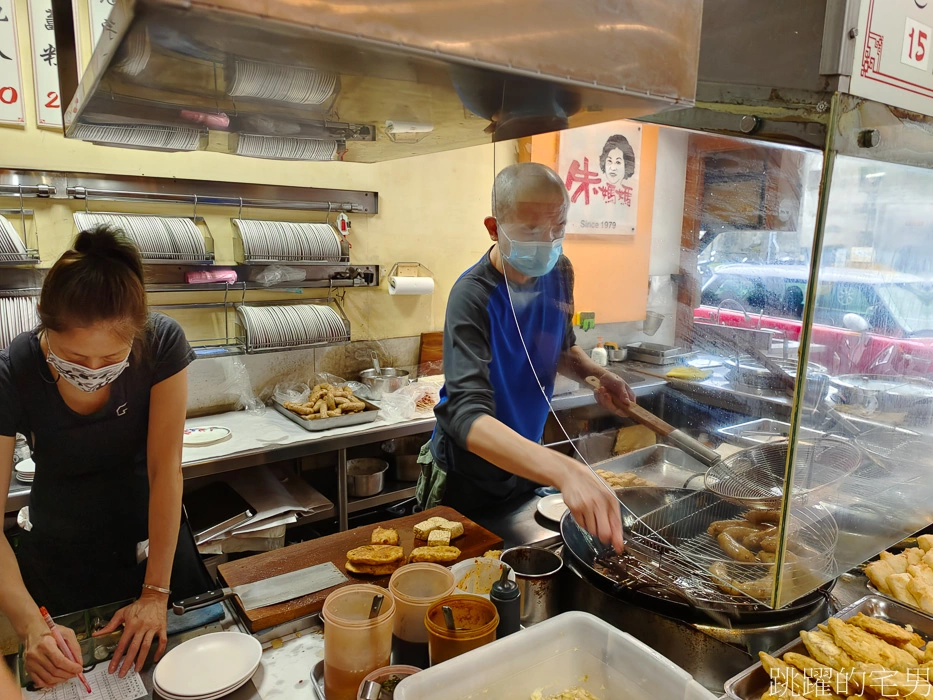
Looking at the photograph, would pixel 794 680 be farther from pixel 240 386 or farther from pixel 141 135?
pixel 240 386

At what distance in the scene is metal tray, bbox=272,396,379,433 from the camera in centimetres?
291

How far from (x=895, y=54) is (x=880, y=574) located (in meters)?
1.09

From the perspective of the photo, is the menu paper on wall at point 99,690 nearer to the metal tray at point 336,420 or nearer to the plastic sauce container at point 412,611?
the plastic sauce container at point 412,611

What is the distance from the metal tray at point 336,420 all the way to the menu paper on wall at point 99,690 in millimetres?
1802

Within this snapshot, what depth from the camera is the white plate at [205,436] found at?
269cm

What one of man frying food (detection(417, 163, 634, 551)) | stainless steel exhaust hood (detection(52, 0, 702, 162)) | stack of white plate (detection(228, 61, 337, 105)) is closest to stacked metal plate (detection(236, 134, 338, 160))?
stainless steel exhaust hood (detection(52, 0, 702, 162))

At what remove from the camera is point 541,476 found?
1.39 metres

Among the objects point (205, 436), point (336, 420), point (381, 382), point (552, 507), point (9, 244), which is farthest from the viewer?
point (381, 382)

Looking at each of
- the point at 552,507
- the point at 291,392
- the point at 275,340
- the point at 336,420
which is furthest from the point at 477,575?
the point at 291,392

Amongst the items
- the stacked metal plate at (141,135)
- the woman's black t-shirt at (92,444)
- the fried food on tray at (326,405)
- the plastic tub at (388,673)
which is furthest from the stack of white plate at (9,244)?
the plastic tub at (388,673)

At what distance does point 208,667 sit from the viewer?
112 centimetres

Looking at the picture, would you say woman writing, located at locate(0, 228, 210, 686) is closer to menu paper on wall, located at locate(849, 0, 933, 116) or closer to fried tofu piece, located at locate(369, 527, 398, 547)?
fried tofu piece, located at locate(369, 527, 398, 547)

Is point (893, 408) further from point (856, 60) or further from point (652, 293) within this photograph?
point (856, 60)

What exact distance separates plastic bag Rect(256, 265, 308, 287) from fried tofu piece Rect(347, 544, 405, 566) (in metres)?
2.01
